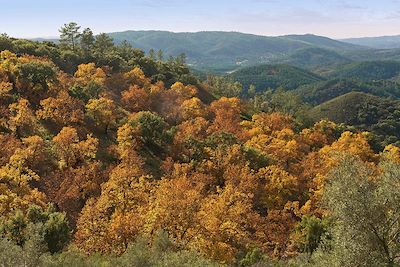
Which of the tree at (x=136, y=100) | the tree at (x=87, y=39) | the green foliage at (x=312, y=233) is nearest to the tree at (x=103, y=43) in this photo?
the tree at (x=87, y=39)

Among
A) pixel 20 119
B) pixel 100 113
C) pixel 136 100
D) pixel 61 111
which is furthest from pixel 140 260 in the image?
pixel 136 100

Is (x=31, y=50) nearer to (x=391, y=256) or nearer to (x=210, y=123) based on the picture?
(x=210, y=123)

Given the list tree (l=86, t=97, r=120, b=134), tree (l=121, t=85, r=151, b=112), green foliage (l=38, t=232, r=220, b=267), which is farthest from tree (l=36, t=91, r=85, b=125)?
green foliage (l=38, t=232, r=220, b=267)

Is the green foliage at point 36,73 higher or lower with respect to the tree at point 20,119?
higher

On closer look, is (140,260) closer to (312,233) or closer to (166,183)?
(166,183)

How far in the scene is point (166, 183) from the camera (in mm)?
63344

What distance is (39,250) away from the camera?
3238cm

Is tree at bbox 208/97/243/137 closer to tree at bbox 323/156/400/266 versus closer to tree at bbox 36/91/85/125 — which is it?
tree at bbox 36/91/85/125

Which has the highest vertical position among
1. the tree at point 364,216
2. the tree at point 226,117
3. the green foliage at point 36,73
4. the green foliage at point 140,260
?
the green foliage at point 36,73

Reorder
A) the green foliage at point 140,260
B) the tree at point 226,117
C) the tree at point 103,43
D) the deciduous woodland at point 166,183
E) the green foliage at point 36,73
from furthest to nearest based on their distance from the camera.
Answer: the tree at point 103,43 < the tree at point 226,117 < the green foliage at point 36,73 < the green foliage at point 140,260 < the deciduous woodland at point 166,183

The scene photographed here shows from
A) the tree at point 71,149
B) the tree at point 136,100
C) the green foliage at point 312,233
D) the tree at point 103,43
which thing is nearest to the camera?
the green foliage at point 312,233

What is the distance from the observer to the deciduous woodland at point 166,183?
103ft

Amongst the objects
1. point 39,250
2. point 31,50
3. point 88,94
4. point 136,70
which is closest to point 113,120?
point 88,94

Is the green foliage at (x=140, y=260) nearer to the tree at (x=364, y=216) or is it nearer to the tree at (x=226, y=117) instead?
the tree at (x=364, y=216)
